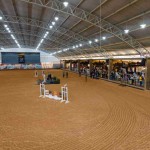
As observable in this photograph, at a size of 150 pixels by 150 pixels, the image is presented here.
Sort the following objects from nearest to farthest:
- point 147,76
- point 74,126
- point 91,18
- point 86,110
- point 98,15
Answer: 1. point 74,126
2. point 86,110
3. point 98,15
4. point 91,18
5. point 147,76

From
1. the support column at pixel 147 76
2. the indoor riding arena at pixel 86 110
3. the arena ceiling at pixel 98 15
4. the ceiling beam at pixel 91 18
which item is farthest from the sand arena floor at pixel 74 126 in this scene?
the ceiling beam at pixel 91 18

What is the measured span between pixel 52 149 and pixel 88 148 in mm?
1206

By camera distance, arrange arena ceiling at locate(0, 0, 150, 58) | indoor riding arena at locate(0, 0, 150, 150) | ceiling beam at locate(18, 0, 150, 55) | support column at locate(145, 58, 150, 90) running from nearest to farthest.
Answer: indoor riding arena at locate(0, 0, 150, 150), arena ceiling at locate(0, 0, 150, 58), ceiling beam at locate(18, 0, 150, 55), support column at locate(145, 58, 150, 90)

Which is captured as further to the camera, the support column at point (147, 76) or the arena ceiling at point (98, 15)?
the support column at point (147, 76)

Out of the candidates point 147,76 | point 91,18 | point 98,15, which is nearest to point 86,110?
point 98,15

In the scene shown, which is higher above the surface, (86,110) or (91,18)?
(91,18)

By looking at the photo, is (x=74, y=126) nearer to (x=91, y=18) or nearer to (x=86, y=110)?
(x=86, y=110)

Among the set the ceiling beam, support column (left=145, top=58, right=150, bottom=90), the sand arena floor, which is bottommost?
the sand arena floor

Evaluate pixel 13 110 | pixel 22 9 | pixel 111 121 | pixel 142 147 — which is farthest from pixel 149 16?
pixel 22 9

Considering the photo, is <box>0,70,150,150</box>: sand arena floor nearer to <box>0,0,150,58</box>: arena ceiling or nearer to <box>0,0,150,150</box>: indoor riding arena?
<box>0,0,150,150</box>: indoor riding arena

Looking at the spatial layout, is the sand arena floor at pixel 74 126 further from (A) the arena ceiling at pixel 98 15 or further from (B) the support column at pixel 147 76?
(A) the arena ceiling at pixel 98 15

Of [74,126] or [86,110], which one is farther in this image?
[86,110]

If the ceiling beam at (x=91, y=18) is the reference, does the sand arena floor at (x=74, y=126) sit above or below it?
below

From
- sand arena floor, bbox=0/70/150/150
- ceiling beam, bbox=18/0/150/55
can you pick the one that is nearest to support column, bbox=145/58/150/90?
ceiling beam, bbox=18/0/150/55
